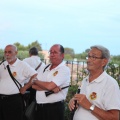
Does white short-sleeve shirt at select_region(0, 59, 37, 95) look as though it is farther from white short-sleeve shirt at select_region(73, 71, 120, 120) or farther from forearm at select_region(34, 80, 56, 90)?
white short-sleeve shirt at select_region(73, 71, 120, 120)

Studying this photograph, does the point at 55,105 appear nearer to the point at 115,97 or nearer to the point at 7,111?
the point at 7,111

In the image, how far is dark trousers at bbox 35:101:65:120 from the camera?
11.7 ft

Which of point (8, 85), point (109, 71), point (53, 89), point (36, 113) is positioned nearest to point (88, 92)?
point (53, 89)

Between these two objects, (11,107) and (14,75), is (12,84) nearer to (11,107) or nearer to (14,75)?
(14,75)

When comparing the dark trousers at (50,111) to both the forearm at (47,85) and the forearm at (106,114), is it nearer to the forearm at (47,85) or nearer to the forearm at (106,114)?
the forearm at (47,85)

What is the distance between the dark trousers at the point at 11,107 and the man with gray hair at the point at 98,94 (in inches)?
65.0

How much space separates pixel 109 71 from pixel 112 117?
10.6ft

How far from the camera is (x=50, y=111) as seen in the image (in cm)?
358

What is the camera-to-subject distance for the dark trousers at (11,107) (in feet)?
13.3

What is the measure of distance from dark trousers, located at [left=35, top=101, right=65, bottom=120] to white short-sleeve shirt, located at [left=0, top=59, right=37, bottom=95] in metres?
0.61

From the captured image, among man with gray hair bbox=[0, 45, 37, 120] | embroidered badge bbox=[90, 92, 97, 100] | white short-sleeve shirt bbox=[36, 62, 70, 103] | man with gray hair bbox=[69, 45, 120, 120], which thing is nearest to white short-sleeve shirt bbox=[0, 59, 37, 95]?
man with gray hair bbox=[0, 45, 37, 120]

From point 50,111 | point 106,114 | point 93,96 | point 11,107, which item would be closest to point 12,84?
point 11,107

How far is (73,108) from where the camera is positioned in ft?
8.41

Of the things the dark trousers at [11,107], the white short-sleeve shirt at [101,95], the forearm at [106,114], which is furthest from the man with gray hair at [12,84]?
the forearm at [106,114]
